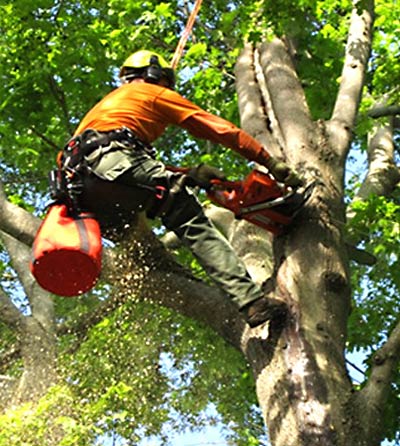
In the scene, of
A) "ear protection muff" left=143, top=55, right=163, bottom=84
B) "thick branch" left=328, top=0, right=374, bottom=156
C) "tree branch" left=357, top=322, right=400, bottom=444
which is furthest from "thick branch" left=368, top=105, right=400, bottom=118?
"tree branch" left=357, top=322, right=400, bottom=444

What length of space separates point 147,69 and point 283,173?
104cm

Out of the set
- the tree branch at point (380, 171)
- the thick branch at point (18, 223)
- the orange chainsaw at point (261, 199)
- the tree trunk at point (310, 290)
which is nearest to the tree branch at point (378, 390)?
the tree trunk at point (310, 290)

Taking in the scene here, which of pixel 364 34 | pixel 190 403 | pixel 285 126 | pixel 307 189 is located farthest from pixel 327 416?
pixel 190 403

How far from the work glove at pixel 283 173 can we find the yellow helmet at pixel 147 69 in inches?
34.0

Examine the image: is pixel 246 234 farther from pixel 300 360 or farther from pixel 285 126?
pixel 300 360

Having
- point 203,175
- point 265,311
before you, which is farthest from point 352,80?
point 265,311

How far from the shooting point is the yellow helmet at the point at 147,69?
15.6ft

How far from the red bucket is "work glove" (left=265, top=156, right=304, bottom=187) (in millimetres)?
1023

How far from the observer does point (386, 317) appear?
8227mm

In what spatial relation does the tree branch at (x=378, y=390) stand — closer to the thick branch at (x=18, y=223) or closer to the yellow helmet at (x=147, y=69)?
the yellow helmet at (x=147, y=69)

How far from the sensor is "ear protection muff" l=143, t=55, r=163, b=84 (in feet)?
15.6

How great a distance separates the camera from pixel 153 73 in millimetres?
4754

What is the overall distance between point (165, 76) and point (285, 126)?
3.01 feet

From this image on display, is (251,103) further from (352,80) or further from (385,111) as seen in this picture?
(385,111)
